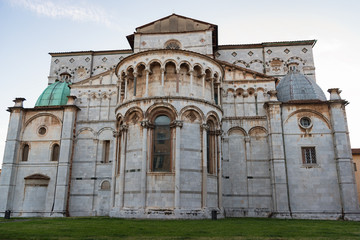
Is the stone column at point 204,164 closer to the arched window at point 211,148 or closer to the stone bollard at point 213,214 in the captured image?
the stone bollard at point 213,214

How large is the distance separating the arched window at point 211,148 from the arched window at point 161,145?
287 centimetres

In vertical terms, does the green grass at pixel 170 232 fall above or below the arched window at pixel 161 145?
below

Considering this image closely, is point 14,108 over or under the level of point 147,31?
under

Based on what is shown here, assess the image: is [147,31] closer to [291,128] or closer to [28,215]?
[291,128]

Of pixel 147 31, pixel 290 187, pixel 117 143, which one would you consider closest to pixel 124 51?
pixel 147 31

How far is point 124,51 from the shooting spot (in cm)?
3669

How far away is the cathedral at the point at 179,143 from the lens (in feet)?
65.4

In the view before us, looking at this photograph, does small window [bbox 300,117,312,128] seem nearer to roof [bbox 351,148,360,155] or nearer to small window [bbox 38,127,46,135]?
small window [bbox 38,127,46,135]

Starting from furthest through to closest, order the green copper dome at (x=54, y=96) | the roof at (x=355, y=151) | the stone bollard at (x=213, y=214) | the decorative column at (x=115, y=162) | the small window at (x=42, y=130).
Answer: the roof at (x=355, y=151) → the green copper dome at (x=54, y=96) → the small window at (x=42, y=130) → the decorative column at (x=115, y=162) → the stone bollard at (x=213, y=214)

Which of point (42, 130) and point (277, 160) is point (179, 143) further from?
point (42, 130)

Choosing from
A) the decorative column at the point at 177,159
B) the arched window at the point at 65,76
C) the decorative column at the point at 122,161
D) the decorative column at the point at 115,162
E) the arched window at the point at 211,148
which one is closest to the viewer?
the decorative column at the point at 177,159

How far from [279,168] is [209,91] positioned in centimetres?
779

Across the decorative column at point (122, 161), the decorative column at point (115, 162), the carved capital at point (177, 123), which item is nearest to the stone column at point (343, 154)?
the carved capital at point (177, 123)

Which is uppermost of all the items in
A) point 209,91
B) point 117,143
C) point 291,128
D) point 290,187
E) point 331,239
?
point 209,91
